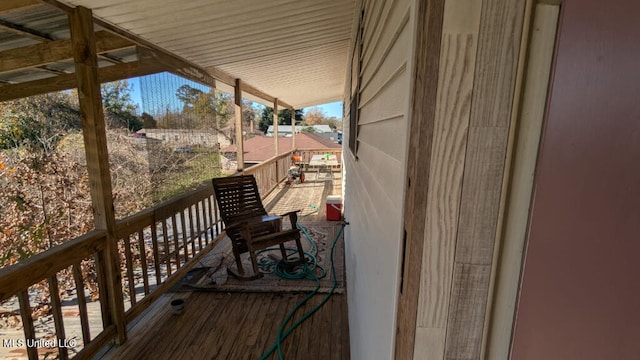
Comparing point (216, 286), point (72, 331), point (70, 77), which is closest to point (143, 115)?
point (70, 77)

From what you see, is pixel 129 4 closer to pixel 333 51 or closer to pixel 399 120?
pixel 399 120

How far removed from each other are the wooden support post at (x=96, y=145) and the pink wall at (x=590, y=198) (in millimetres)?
2467

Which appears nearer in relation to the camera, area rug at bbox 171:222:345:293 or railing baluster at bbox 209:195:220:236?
area rug at bbox 171:222:345:293

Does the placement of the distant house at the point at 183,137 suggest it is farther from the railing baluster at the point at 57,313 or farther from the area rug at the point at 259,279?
the area rug at the point at 259,279

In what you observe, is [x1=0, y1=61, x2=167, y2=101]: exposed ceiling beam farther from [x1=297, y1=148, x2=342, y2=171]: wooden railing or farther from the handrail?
[x1=297, y1=148, x2=342, y2=171]: wooden railing

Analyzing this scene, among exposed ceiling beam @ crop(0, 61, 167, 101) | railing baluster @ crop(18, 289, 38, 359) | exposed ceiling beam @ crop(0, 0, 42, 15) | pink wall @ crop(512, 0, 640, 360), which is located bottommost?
railing baluster @ crop(18, 289, 38, 359)

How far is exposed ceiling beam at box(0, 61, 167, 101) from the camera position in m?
2.53

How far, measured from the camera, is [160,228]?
300 cm

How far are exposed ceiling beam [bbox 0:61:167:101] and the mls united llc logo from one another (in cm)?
194

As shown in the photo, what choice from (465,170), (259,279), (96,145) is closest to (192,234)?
(259,279)

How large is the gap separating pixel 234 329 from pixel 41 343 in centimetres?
139

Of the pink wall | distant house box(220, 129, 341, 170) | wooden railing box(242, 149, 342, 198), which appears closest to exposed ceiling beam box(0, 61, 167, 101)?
wooden railing box(242, 149, 342, 198)

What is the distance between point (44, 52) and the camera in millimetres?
2193

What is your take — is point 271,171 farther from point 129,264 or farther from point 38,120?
point 129,264
